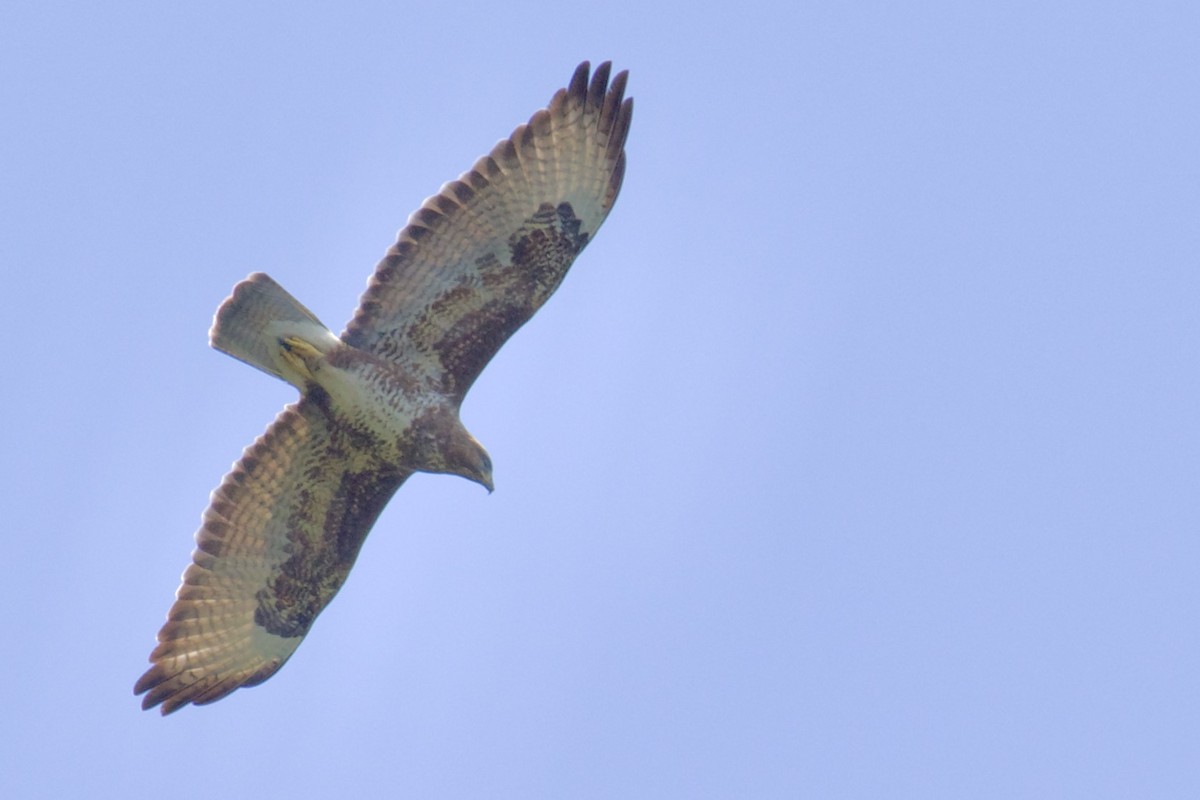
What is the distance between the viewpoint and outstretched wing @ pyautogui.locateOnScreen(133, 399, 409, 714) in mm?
11789

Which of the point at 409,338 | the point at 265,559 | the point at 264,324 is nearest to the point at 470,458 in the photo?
the point at 409,338

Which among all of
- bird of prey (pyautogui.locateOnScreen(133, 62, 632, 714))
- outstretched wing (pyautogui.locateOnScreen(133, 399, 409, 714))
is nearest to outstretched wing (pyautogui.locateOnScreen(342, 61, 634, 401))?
bird of prey (pyautogui.locateOnScreen(133, 62, 632, 714))

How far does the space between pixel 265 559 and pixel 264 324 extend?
1.65 meters

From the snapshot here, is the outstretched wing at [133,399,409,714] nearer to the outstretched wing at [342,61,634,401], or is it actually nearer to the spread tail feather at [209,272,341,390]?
the spread tail feather at [209,272,341,390]

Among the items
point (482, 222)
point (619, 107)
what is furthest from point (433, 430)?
point (619, 107)

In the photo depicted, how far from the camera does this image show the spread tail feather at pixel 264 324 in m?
11.2

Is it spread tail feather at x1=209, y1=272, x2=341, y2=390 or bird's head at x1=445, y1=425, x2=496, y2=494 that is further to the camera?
bird's head at x1=445, y1=425, x2=496, y2=494

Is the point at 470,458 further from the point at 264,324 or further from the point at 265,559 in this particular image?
the point at 265,559

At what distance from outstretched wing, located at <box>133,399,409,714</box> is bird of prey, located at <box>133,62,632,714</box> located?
0.01 meters

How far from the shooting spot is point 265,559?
12.0m

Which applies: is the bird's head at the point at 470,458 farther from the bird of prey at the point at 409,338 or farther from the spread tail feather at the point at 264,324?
the spread tail feather at the point at 264,324

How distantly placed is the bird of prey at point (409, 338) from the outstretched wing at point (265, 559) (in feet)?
0.04

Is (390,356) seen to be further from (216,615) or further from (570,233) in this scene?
(216,615)

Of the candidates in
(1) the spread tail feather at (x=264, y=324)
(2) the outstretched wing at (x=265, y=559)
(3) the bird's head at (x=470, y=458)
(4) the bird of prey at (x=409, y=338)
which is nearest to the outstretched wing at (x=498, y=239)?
(4) the bird of prey at (x=409, y=338)
